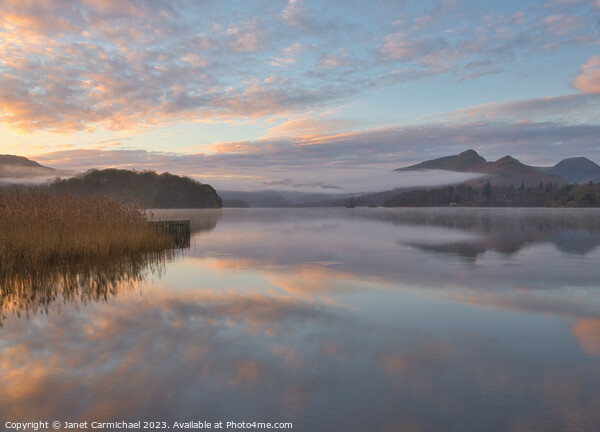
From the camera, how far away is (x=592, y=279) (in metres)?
15.6

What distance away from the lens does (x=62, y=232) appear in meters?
18.6

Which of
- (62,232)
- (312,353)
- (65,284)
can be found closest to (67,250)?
(62,232)

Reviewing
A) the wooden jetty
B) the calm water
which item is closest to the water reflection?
the calm water

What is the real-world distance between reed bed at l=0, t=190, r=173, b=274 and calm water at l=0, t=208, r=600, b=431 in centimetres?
403

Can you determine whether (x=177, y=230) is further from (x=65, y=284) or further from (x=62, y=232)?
(x=65, y=284)

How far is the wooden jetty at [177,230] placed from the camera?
29036 mm

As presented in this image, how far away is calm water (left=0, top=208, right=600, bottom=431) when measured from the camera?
5363mm

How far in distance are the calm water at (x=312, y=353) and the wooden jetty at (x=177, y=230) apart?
14223mm

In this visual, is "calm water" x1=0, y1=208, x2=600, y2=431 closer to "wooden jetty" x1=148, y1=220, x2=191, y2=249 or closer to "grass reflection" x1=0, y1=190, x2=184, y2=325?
"grass reflection" x1=0, y1=190, x2=184, y2=325

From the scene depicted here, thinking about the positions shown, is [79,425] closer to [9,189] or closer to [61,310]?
[61,310]

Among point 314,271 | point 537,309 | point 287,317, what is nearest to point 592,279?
point 537,309

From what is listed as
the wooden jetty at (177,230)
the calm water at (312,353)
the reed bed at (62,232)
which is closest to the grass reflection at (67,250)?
the reed bed at (62,232)

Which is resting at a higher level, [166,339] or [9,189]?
[9,189]

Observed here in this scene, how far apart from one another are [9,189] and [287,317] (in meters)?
16.4
